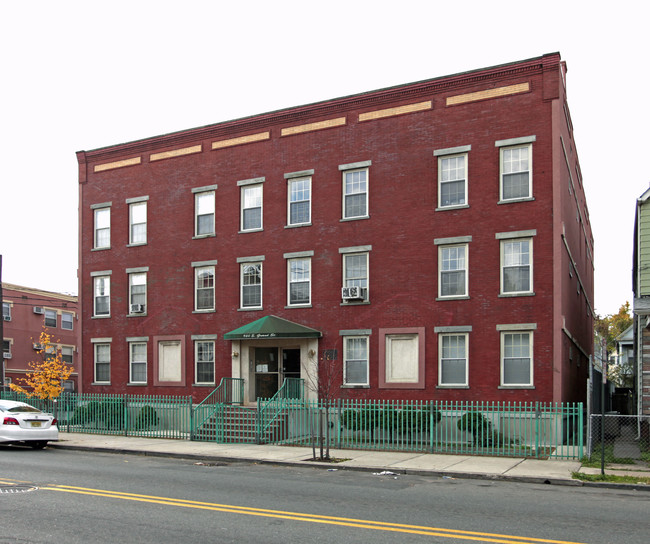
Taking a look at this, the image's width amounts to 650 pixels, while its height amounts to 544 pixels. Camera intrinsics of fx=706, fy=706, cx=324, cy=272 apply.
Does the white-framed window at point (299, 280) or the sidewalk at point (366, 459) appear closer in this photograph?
Answer: the sidewalk at point (366, 459)

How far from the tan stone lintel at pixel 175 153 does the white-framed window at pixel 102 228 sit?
338 cm

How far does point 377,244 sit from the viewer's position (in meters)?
24.9

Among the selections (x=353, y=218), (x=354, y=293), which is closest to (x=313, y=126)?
(x=353, y=218)

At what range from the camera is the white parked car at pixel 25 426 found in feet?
65.1

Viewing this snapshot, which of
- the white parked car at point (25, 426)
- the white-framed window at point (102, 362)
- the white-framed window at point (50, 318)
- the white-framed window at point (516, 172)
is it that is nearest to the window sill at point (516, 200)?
the white-framed window at point (516, 172)

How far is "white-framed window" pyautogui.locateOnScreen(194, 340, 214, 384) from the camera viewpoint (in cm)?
2806

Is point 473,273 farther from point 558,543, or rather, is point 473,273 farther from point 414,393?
point 558,543

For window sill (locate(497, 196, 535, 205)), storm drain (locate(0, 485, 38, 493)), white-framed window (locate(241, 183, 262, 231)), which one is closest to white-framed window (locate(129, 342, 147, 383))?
white-framed window (locate(241, 183, 262, 231))

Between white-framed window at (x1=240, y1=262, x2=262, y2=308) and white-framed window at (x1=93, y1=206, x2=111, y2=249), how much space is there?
751 centimetres

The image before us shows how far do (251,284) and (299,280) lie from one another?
7.16 ft

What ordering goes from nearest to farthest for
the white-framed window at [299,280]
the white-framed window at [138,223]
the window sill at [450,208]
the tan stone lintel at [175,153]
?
the window sill at [450,208] → the white-framed window at [299,280] → the tan stone lintel at [175,153] → the white-framed window at [138,223]

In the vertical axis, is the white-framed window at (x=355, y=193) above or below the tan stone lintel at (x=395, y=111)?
below

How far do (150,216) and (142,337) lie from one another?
16.9 ft

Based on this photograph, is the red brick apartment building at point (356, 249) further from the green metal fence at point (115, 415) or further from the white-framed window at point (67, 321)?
the white-framed window at point (67, 321)
